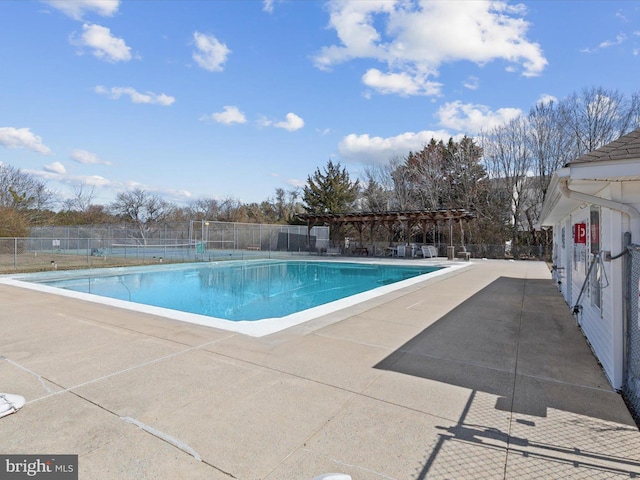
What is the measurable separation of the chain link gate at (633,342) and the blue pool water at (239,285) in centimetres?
670

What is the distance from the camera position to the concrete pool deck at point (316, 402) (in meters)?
2.15

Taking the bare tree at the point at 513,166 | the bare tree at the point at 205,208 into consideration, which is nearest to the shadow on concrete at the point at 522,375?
the bare tree at the point at 513,166

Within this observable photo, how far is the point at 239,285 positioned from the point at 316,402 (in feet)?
36.8

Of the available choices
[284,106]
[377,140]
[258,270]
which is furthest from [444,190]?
[258,270]

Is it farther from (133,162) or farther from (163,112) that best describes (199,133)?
(133,162)

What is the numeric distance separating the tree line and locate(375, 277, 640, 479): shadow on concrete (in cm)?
1941

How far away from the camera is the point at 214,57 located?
1225 centimetres

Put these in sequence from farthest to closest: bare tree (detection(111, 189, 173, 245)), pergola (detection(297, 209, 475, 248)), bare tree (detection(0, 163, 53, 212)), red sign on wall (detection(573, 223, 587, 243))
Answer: bare tree (detection(111, 189, 173, 245)), bare tree (detection(0, 163, 53, 212)), pergola (detection(297, 209, 475, 248)), red sign on wall (detection(573, 223, 587, 243))

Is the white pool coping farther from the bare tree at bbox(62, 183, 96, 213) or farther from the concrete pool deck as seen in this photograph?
the bare tree at bbox(62, 183, 96, 213)

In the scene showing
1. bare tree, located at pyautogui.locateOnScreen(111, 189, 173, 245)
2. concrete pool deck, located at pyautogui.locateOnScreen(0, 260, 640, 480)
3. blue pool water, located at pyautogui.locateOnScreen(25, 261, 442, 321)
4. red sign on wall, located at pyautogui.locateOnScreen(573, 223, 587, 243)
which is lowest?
blue pool water, located at pyautogui.locateOnScreen(25, 261, 442, 321)

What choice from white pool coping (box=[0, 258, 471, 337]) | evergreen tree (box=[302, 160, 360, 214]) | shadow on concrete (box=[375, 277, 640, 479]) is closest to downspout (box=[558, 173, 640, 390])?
shadow on concrete (box=[375, 277, 640, 479])

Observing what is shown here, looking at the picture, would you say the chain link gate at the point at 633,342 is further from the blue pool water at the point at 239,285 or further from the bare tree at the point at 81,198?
the bare tree at the point at 81,198

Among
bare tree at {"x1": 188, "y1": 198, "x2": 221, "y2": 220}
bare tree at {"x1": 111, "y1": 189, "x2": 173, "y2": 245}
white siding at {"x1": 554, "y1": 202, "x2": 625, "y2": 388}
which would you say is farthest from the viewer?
bare tree at {"x1": 188, "y1": 198, "x2": 221, "y2": 220}

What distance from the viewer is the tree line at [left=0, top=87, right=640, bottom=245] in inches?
924
